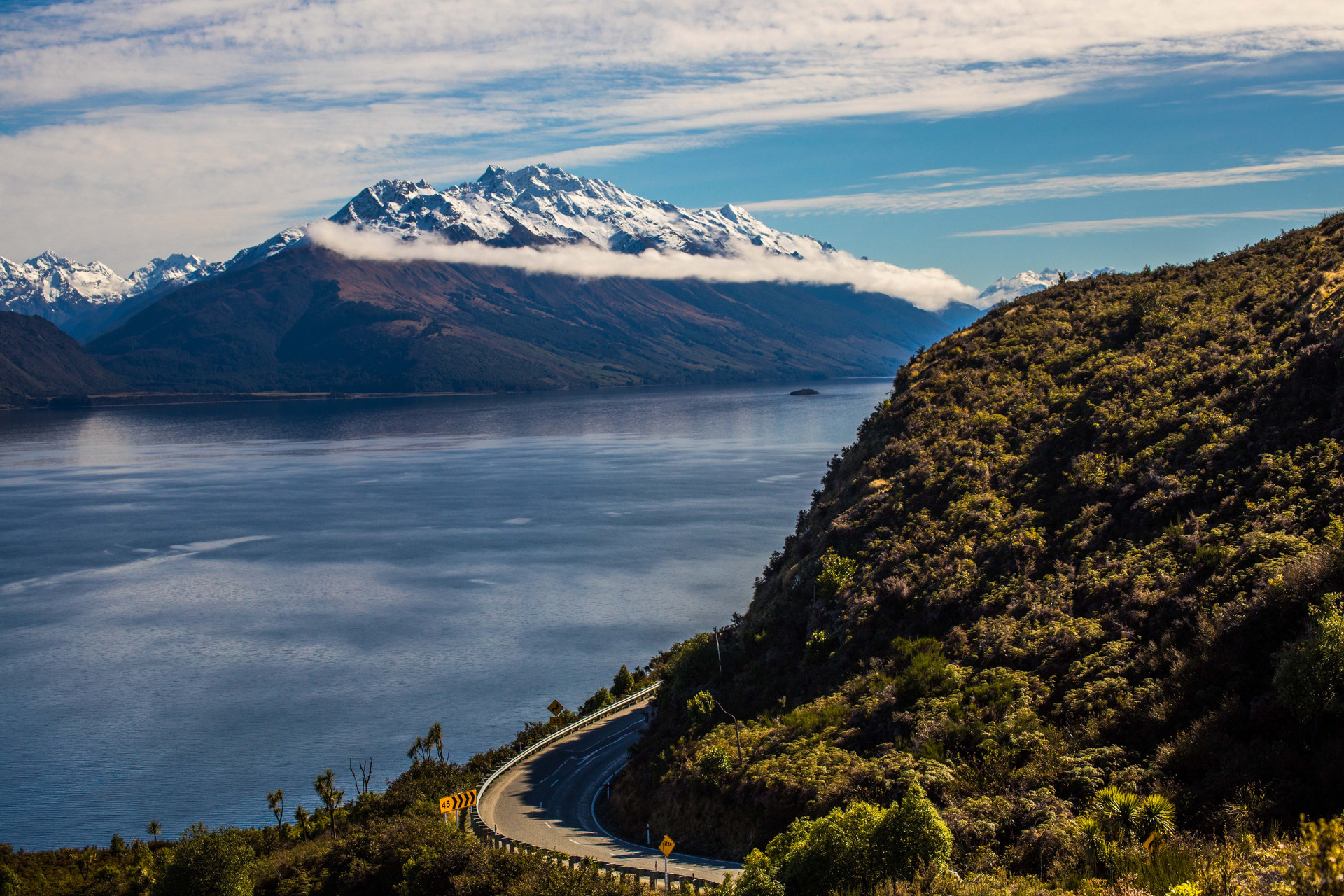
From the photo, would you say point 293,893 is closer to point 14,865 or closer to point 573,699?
point 14,865

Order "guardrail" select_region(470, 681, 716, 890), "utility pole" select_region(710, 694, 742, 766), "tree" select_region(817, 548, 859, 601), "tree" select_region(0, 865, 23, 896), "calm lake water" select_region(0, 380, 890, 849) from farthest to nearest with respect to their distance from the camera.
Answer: "calm lake water" select_region(0, 380, 890, 849) < "tree" select_region(0, 865, 23, 896) < "tree" select_region(817, 548, 859, 601) < "utility pole" select_region(710, 694, 742, 766) < "guardrail" select_region(470, 681, 716, 890)

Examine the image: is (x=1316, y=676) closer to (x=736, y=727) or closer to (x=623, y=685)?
(x=736, y=727)

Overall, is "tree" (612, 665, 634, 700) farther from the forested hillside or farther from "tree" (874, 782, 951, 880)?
"tree" (874, 782, 951, 880)

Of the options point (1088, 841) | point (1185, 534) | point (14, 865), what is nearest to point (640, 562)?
point (14, 865)

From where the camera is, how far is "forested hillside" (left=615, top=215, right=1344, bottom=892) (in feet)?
67.2

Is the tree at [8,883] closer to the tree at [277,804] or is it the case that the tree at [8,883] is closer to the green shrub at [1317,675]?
the tree at [277,804]

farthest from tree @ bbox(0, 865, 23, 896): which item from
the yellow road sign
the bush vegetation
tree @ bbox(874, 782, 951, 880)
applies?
tree @ bbox(874, 782, 951, 880)

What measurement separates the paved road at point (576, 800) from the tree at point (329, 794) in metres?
8.85

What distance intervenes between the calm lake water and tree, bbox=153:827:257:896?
13470mm

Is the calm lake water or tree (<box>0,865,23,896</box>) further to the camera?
the calm lake water

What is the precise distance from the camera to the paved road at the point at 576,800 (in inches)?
1037

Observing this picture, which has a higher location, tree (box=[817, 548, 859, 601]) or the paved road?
tree (box=[817, 548, 859, 601])

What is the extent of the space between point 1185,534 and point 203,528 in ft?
349

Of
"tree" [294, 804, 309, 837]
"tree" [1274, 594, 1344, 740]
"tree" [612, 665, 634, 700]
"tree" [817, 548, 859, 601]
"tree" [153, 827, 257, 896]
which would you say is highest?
"tree" [1274, 594, 1344, 740]
